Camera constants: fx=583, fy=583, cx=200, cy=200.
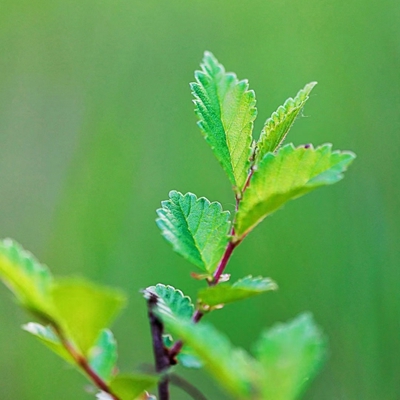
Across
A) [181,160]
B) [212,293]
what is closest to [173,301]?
[212,293]

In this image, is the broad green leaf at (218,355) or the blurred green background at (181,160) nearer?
the broad green leaf at (218,355)

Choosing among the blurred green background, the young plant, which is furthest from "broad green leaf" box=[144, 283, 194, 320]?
the blurred green background

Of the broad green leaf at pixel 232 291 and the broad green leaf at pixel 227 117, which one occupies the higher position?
the broad green leaf at pixel 227 117

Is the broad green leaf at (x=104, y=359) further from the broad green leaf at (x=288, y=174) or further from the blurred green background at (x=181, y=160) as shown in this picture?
the blurred green background at (x=181, y=160)

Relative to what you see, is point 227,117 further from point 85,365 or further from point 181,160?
point 181,160

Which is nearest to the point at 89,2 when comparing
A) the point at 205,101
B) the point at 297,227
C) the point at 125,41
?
the point at 125,41

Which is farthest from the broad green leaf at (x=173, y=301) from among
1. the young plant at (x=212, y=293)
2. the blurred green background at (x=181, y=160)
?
the blurred green background at (x=181, y=160)

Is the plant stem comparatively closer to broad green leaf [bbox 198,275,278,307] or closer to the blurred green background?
broad green leaf [bbox 198,275,278,307]

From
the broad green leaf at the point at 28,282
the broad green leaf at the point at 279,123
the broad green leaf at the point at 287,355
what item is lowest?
the broad green leaf at the point at 287,355
